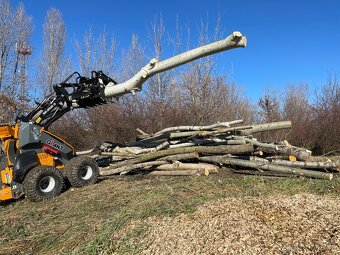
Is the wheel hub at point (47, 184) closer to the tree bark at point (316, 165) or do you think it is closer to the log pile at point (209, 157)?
the log pile at point (209, 157)

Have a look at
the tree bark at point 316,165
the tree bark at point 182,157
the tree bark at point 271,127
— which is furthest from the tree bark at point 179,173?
the tree bark at point 271,127

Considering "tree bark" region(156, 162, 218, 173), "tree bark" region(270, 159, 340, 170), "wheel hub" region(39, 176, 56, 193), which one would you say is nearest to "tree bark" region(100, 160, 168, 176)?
"tree bark" region(156, 162, 218, 173)

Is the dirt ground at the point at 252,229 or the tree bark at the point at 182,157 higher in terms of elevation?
the tree bark at the point at 182,157

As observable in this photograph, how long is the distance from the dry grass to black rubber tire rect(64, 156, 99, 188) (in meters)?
0.25

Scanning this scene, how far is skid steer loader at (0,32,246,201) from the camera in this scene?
7338mm

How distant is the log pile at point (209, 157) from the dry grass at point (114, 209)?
20.1 inches

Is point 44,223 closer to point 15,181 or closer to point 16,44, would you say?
point 15,181

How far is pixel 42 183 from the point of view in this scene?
25.0 ft

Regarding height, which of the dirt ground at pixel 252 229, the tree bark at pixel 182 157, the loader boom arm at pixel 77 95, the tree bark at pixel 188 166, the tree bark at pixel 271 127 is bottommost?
the dirt ground at pixel 252 229

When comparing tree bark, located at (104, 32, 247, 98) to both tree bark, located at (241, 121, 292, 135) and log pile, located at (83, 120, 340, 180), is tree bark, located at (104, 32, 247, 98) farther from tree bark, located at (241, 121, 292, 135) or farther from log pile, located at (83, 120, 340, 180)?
tree bark, located at (241, 121, 292, 135)

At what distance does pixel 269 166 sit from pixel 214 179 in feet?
4.53

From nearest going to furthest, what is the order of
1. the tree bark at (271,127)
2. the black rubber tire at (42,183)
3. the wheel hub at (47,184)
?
the black rubber tire at (42,183), the wheel hub at (47,184), the tree bark at (271,127)

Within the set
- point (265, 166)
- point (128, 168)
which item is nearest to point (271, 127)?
point (265, 166)

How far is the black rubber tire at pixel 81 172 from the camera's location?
8120 mm
